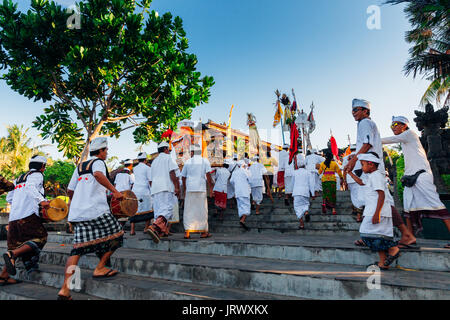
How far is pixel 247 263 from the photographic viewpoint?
381 centimetres

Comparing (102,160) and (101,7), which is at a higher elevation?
(101,7)

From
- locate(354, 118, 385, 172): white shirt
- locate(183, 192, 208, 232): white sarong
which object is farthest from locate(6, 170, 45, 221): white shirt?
locate(354, 118, 385, 172): white shirt

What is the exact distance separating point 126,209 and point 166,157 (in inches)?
80.9

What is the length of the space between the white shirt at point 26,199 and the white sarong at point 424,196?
5.78 metres

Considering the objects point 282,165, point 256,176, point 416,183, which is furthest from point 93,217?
point 282,165

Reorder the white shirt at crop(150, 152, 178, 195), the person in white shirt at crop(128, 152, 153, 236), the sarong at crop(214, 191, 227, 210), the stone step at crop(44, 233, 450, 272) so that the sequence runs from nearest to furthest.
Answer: the stone step at crop(44, 233, 450, 272), the white shirt at crop(150, 152, 178, 195), the person in white shirt at crop(128, 152, 153, 236), the sarong at crop(214, 191, 227, 210)

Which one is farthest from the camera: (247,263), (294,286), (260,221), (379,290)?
(260,221)

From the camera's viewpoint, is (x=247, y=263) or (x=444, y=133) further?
(x=444, y=133)

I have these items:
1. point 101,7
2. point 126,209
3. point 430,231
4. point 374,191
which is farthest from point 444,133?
point 101,7

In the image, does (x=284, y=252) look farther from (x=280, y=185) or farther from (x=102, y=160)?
(x=280, y=185)

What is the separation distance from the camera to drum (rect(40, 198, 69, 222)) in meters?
4.50

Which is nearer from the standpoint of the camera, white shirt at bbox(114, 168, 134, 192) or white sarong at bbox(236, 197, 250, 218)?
white sarong at bbox(236, 197, 250, 218)

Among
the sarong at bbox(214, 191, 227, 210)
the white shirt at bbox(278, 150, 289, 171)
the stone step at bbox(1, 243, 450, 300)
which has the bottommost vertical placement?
the stone step at bbox(1, 243, 450, 300)

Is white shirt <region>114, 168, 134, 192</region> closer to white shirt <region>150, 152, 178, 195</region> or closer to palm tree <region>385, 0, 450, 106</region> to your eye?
white shirt <region>150, 152, 178, 195</region>
